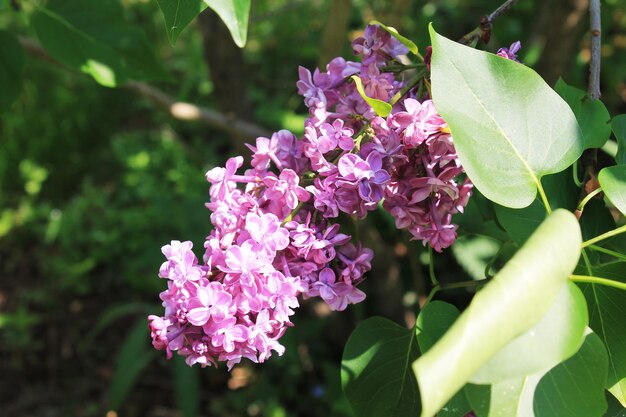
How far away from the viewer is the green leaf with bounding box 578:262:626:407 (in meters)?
0.67

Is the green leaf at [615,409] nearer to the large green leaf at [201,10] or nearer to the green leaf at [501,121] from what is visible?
the green leaf at [501,121]

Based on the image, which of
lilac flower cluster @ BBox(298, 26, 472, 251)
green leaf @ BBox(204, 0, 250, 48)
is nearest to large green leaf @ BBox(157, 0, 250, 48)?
green leaf @ BBox(204, 0, 250, 48)

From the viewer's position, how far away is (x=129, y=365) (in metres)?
1.94

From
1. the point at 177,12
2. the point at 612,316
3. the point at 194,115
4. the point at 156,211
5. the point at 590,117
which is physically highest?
the point at 177,12

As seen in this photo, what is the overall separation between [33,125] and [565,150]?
2560mm

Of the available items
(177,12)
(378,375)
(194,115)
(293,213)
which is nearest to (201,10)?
(177,12)

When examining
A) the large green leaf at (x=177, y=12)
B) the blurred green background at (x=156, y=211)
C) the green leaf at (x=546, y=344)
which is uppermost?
the large green leaf at (x=177, y=12)

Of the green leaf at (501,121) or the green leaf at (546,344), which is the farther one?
the green leaf at (501,121)

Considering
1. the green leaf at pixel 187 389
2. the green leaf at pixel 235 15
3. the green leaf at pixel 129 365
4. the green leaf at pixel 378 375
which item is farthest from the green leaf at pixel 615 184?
the green leaf at pixel 129 365

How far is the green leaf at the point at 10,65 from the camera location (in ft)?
3.66

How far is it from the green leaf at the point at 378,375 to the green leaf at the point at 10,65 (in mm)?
745

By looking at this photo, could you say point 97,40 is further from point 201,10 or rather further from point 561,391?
point 561,391

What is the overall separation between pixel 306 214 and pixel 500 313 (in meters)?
0.30

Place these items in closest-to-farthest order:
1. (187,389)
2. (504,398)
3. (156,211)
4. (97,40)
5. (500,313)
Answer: (500,313) → (504,398) → (97,40) → (187,389) → (156,211)
